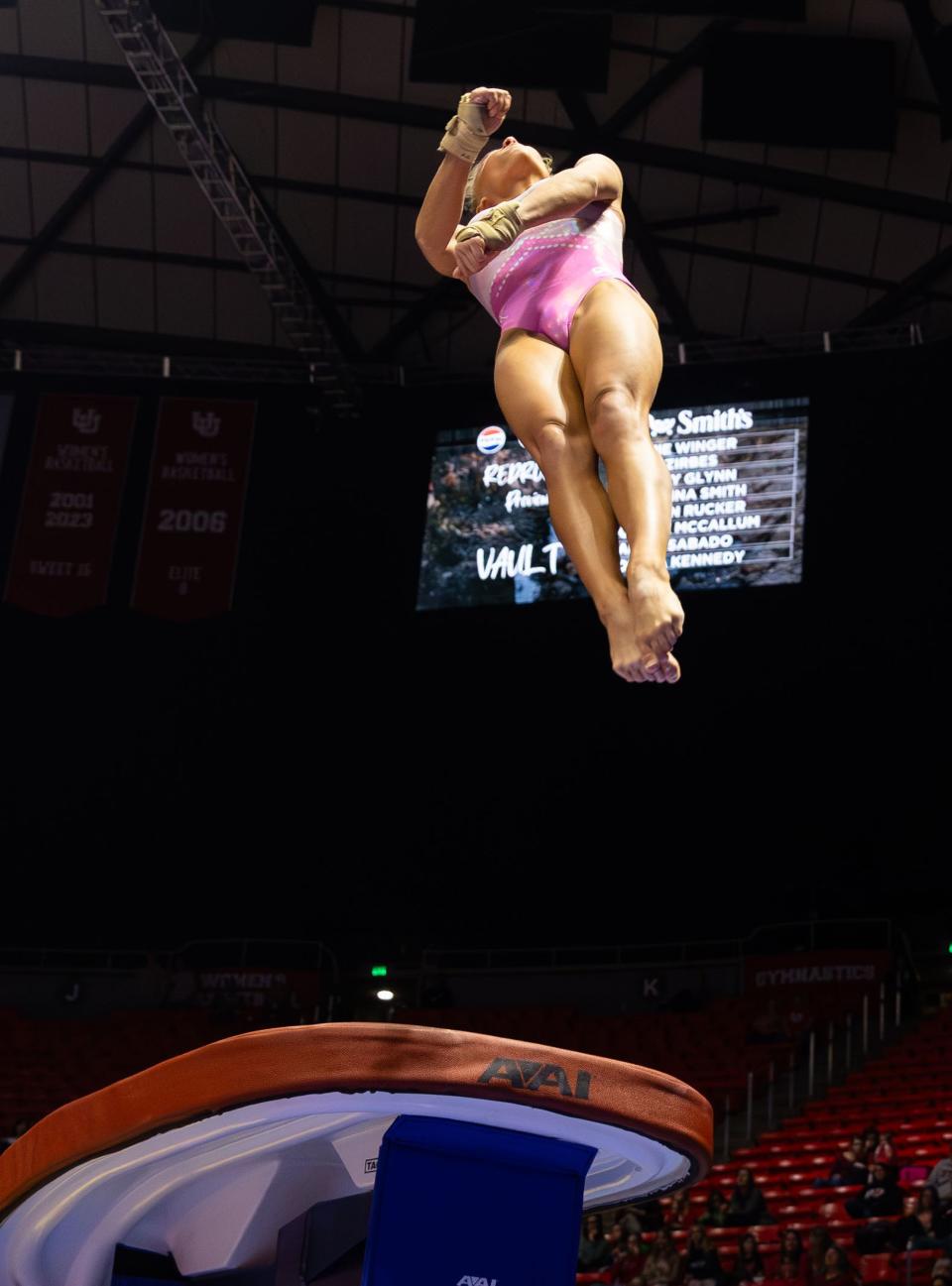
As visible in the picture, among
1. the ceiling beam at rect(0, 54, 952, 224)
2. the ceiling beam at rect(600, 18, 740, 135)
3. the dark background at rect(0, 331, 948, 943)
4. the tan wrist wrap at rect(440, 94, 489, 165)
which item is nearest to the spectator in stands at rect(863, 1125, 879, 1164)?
the dark background at rect(0, 331, 948, 943)

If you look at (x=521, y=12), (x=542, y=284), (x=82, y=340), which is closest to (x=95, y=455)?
(x=82, y=340)

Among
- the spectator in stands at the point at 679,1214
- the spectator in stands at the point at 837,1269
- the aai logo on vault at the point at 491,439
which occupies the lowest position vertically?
the spectator in stands at the point at 837,1269

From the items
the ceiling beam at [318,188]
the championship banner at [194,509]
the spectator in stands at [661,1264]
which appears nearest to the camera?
the spectator in stands at [661,1264]

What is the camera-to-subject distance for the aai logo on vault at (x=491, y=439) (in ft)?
55.2

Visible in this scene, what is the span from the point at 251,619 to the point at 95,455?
2.54 m

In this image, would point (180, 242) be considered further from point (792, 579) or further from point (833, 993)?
point (833, 993)

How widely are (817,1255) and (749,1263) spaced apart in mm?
505

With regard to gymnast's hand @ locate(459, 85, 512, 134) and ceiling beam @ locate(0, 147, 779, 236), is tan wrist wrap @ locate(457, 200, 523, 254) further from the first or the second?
ceiling beam @ locate(0, 147, 779, 236)

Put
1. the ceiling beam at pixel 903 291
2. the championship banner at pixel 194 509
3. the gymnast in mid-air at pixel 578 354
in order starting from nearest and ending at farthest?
the gymnast in mid-air at pixel 578 354, the ceiling beam at pixel 903 291, the championship banner at pixel 194 509

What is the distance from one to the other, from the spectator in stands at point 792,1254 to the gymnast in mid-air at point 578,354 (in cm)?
625

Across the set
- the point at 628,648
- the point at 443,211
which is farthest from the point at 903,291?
the point at 628,648

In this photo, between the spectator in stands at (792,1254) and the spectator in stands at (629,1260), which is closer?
the spectator in stands at (792,1254)

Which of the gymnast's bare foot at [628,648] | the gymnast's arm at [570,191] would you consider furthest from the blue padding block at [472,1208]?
the gymnast's arm at [570,191]

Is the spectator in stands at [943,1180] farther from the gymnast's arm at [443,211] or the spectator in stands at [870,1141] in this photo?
the gymnast's arm at [443,211]
